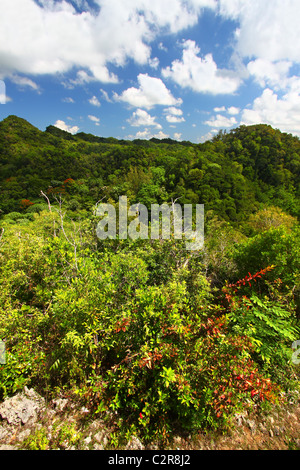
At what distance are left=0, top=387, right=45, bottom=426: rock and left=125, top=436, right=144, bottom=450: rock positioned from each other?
164cm

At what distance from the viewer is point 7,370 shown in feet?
10.9

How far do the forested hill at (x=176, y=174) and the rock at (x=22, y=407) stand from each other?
12.4 m

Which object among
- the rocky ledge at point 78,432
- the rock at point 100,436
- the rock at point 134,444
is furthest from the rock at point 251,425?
the rock at point 100,436

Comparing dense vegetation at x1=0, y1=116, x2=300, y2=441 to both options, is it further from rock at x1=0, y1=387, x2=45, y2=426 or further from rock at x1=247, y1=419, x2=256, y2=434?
rock at x1=247, y1=419, x2=256, y2=434

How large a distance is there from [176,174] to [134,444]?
1387 inches

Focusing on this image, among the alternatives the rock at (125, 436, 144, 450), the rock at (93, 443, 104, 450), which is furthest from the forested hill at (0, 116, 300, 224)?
the rock at (125, 436, 144, 450)

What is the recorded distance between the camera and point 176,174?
1388 inches

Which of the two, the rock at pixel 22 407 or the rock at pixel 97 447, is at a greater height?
the rock at pixel 22 407

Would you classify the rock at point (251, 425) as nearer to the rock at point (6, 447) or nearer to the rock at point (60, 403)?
the rock at point (60, 403)

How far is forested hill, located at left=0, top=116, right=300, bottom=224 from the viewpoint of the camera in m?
30.0

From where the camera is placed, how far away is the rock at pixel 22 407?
3.31 m

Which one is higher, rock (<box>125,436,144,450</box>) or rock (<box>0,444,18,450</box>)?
rock (<box>0,444,18,450</box>)

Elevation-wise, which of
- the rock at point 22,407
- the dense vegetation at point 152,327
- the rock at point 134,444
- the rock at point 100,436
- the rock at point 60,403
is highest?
the dense vegetation at point 152,327
